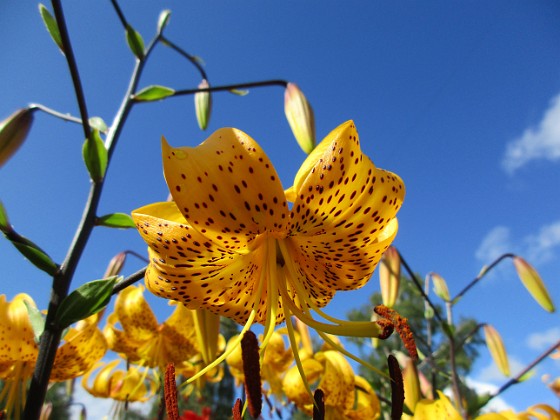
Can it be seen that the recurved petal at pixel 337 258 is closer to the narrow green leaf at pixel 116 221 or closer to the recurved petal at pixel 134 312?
the narrow green leaf at pixel 116 221

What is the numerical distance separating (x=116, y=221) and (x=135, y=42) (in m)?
0.67

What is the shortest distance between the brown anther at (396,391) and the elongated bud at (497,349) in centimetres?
187

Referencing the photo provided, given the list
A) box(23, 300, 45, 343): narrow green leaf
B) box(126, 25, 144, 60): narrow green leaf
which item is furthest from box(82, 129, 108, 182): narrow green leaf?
box(126, 25, 144, 60): narrow green leaf

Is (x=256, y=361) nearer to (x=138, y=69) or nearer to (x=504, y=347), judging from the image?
(x=138, y=69)

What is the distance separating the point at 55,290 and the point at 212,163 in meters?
0.46

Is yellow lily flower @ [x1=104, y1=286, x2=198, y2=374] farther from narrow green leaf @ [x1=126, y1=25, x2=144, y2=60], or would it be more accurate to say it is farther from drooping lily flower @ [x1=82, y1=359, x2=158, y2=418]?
narrow green leaf @ [x1=126, y1=25, x2=144, y2=60]

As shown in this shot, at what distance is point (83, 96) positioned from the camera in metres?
0.99

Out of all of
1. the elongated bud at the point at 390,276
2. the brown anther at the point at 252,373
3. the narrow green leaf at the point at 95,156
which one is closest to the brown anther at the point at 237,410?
the brown anther at the point at 252,373

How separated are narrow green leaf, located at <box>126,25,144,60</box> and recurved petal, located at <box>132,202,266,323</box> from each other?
0.81 metres

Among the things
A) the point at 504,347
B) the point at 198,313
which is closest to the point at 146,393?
the point at 198,313

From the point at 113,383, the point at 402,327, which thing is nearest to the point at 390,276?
the point at 402,327

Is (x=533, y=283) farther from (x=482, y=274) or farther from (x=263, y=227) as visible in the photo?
(x=263, y=227)

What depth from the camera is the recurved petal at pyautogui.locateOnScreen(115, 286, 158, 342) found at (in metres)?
1.99

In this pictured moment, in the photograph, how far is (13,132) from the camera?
3.61ft
